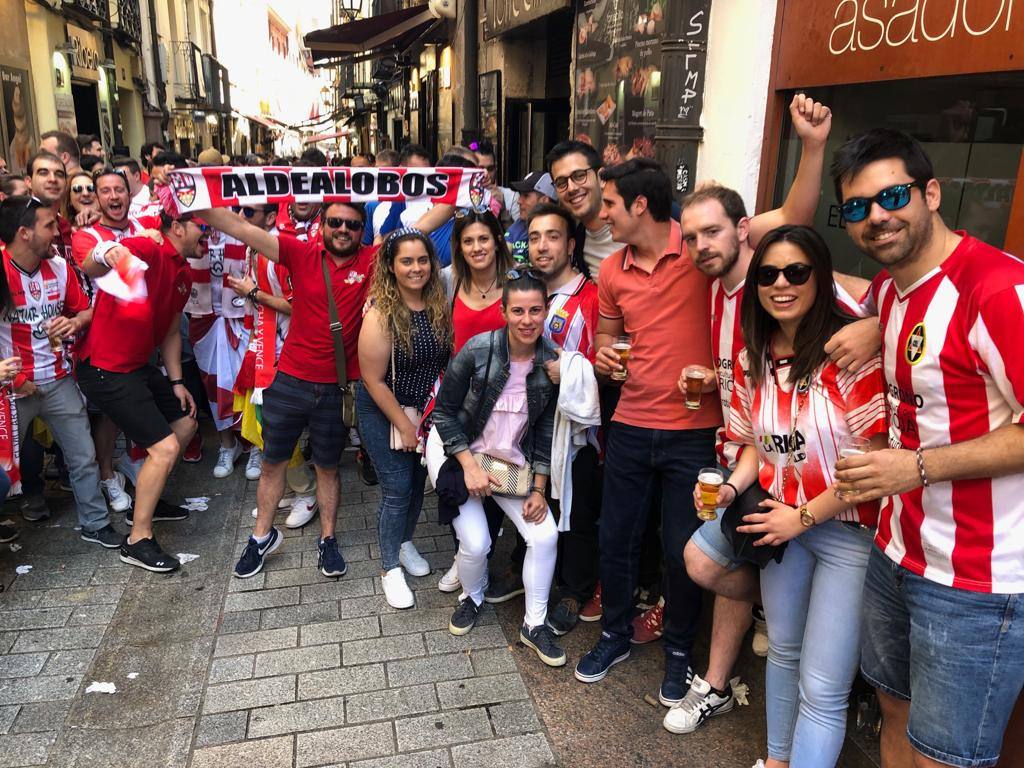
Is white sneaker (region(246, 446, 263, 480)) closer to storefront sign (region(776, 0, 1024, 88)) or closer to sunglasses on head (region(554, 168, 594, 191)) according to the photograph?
sunglasses on head (region(554, 168, 594, 191))

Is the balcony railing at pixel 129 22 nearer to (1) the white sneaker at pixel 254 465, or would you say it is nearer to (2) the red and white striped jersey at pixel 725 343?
(1) the white sneaker at pixel 254 465

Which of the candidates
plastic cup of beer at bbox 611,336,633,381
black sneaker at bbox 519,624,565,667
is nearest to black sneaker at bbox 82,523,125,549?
black sneaker at bbox 519,624,565,667

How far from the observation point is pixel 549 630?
3.57 metres

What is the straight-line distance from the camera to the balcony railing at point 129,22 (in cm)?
1789

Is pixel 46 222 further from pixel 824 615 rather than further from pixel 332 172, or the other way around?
pixel 824 615

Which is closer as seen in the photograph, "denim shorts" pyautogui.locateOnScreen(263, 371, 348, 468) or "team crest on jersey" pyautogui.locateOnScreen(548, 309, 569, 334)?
"team crest on jersey" pyautogui.locateOnScreen(548, 309, 569, 334)

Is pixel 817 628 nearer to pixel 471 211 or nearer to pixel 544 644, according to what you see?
pixel 544 644

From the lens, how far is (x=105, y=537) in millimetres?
4461

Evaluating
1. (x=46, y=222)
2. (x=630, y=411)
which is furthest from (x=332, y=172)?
(x=630, y=411)

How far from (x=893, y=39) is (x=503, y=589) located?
327cm

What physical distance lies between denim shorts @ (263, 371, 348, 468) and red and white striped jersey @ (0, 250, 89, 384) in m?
1.25

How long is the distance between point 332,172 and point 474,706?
2.58 m

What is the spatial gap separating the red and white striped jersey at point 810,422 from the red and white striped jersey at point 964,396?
0.18 metres

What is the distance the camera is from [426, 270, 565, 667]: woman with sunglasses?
3.34 meters
